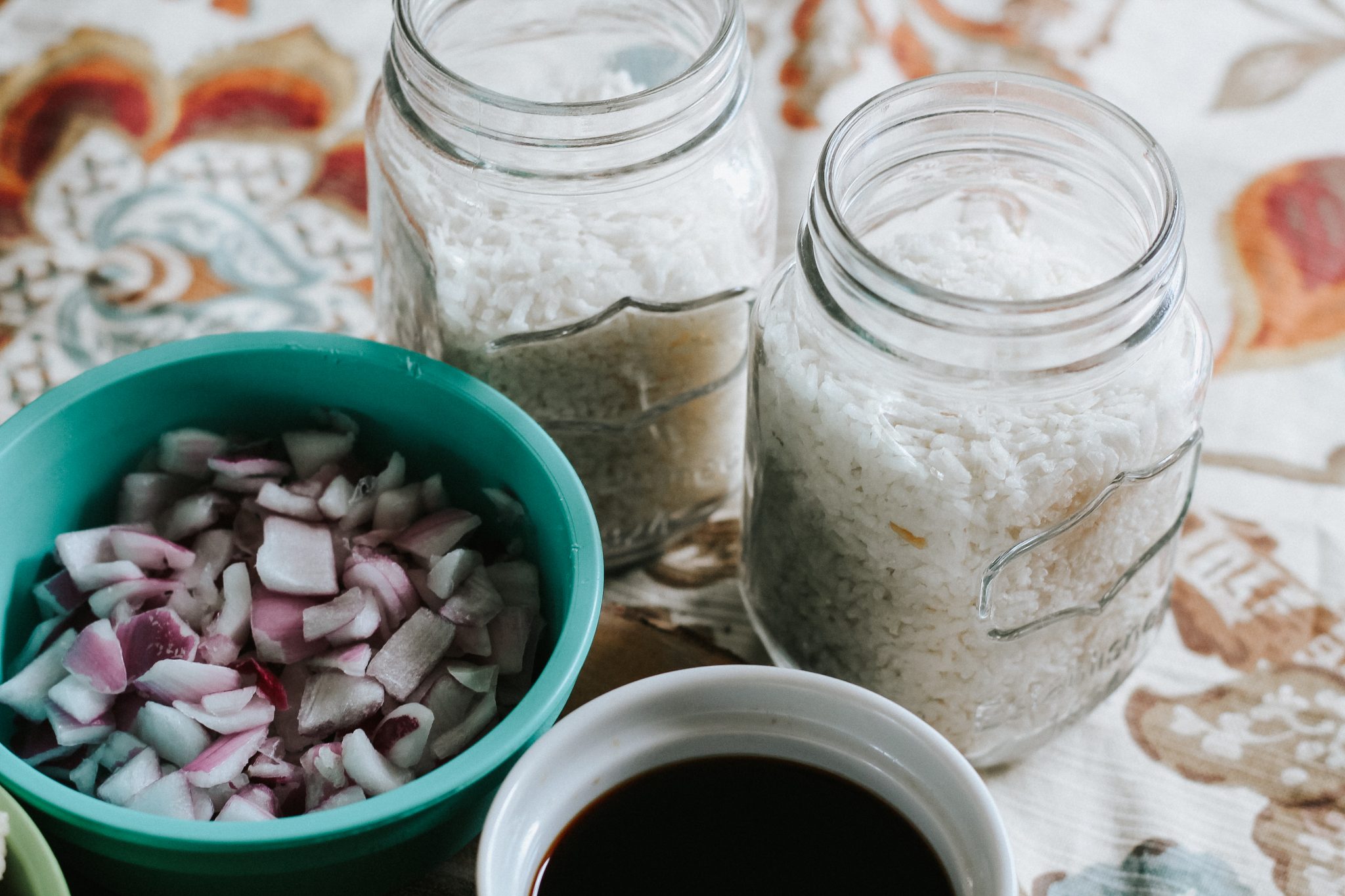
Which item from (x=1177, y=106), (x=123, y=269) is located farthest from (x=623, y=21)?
(x=1177, y=106)

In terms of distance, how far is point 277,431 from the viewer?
0.74 meters

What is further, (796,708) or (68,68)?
(68,68)

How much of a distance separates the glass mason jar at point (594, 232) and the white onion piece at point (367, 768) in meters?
0.21

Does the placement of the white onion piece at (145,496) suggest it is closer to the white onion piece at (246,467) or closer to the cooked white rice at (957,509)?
the white onion piece at (246,467)

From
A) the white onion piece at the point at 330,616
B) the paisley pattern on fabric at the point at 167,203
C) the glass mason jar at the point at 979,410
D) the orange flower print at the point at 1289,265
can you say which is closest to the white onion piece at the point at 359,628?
the white onion piece at the point at 330,616

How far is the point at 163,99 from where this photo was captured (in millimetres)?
1022

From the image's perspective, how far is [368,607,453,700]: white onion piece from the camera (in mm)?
622

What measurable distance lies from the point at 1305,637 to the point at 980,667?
260mm

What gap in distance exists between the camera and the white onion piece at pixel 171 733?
0.59 m

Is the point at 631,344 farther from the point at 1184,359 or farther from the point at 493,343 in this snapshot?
the point at 1184,359

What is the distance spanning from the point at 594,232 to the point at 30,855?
0.38 meters

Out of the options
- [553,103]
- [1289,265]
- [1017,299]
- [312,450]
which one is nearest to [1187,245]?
[1289,265]

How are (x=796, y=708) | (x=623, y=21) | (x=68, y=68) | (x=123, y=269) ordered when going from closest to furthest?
(x=796, y=708), (x=623, y=21), (x=123, y=269), (x=68, y=68)

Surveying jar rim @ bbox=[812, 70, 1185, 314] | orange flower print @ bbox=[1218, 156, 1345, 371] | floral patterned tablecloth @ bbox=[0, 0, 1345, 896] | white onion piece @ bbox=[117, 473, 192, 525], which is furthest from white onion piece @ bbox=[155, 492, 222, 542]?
orange flower print @ bbox=[1218, 156, 1345, 371]
